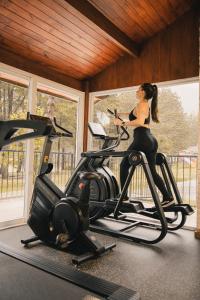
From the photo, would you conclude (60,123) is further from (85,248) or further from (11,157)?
(85,248)

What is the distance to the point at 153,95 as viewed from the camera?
327cm

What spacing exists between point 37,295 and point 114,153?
1.84m

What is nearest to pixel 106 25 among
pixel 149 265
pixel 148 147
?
pixel 148 147

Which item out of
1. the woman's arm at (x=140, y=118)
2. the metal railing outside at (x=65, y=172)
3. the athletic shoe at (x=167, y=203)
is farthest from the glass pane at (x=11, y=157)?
the athletic shoe at (x=167, y=203)

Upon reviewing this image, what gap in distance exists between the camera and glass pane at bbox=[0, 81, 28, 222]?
16.7 ft

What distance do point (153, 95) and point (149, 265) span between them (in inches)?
79.3

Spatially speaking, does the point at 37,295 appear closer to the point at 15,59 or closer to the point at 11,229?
the point at 11,229

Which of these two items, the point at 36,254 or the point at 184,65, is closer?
the point at 36,254

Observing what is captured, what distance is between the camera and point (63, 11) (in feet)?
10.2

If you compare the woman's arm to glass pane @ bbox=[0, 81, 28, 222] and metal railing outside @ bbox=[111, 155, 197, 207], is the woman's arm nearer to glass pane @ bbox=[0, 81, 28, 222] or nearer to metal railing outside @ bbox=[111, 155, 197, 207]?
metal railing outside @ bbox=[111, 155, 197, 207]

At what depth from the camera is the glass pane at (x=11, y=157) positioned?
16.7ft

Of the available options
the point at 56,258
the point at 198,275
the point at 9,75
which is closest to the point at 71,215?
the point at 56,258

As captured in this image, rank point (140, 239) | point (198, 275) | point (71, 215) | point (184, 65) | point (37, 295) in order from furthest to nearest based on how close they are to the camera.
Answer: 1. point (184, 65)
2. point (140, 239)
3. point (71, 215)
4. point (198, 275)
5. point (37, 295)

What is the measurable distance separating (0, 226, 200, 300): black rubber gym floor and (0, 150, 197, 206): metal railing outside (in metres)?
2.31
